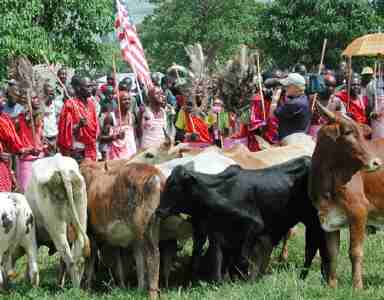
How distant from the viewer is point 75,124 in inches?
428

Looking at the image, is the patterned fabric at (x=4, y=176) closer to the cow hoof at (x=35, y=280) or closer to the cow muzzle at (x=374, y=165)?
the cow hoof at (x=35, y=280)

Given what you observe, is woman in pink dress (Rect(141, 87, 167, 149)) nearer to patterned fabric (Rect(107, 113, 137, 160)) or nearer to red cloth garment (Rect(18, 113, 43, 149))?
patterned fabric (Rect(107, 113, 137, 160))

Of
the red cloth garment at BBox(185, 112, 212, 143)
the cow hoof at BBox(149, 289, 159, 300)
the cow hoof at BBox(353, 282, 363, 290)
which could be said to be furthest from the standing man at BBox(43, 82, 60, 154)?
the cow hoof at BBox(353, 282, 363, 290)

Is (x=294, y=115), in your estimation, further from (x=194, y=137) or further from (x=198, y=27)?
(x=198, y=27)

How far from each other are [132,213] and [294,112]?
2895 millimetres

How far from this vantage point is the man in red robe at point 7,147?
10062 mm

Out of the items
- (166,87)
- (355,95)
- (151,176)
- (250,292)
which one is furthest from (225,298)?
(166,87)

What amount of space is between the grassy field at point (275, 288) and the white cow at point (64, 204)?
0.36 meters

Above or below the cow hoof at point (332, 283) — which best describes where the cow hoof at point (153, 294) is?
below

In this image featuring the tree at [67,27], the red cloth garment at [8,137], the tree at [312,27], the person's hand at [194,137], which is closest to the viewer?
the red cloth garment at [8,137]

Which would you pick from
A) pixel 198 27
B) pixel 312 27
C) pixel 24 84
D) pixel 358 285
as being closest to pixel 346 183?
pixel 358 285

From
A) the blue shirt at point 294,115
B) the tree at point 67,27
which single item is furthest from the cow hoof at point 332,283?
the tree at point 67,27

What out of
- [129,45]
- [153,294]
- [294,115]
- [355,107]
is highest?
[129,45]

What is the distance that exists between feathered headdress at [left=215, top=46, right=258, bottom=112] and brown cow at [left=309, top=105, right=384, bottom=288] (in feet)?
16.8
